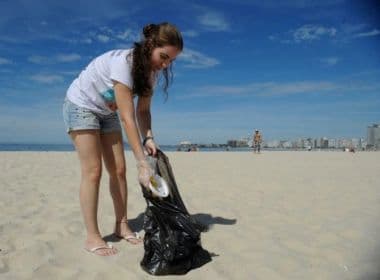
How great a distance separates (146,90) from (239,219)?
189cm

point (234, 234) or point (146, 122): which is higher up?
point (146, 122)

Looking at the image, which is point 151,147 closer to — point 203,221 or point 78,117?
point 78,117

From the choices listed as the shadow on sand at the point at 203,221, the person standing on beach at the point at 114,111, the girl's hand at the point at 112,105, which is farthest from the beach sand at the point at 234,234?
the girl's hand at the point at 112,105

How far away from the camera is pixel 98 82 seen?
2.69 m

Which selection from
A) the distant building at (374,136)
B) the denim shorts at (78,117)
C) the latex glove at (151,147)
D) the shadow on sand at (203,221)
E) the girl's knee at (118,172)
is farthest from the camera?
the distant building at (374,136)

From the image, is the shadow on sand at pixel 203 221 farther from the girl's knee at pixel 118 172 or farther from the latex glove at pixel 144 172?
the latex glove at pixel 144 172

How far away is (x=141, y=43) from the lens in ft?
8.55

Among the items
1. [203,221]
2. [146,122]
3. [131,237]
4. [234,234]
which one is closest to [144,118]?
[146,122]

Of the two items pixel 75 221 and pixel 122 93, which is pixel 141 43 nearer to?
pixel 122 93

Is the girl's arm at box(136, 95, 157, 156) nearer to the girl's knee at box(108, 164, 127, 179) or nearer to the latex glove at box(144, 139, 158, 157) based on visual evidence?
the latex glove at box(144, 139, 158, 157)

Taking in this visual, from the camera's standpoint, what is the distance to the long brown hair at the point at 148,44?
8.20 feet

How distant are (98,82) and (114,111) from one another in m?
0.30

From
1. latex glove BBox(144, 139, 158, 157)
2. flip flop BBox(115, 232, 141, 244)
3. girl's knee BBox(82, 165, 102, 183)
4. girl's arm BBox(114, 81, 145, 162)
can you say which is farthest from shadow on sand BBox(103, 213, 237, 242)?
girl's arm BBox(114, 81, 145, 162)

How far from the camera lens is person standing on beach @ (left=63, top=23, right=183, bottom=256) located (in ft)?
8.23
